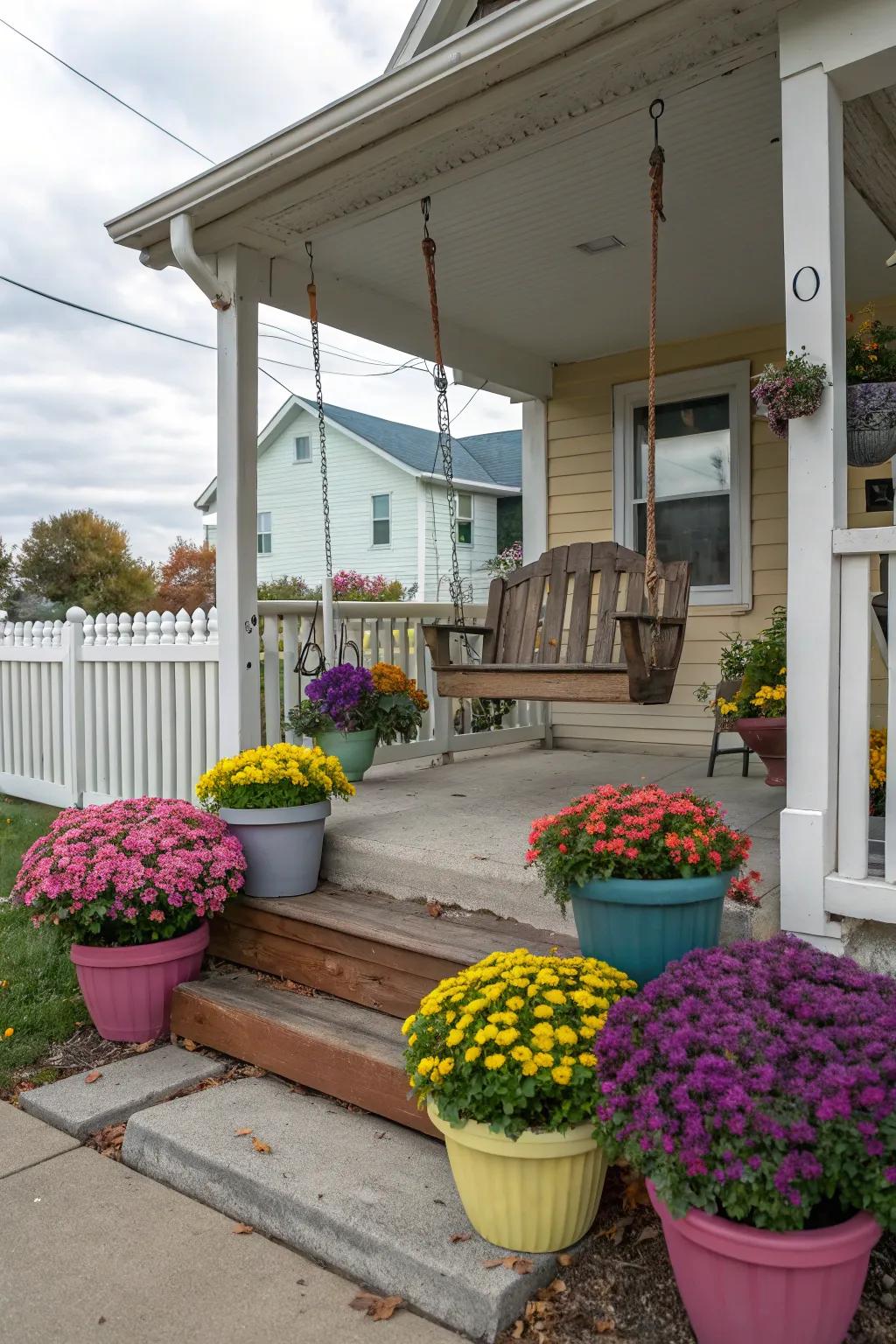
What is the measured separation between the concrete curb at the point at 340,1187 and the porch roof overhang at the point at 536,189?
2.71m

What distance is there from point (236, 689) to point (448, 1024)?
6.79 ft

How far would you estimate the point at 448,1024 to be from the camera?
181 cm

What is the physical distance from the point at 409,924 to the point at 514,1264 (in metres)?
1.07

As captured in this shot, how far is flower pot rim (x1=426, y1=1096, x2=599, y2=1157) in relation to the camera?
5.48 ft

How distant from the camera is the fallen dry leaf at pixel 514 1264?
5.52ft

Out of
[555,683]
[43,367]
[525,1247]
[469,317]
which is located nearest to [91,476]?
[43,367]

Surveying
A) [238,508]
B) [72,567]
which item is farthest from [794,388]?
[72,567]

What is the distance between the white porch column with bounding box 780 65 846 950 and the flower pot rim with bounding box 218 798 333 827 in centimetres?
142

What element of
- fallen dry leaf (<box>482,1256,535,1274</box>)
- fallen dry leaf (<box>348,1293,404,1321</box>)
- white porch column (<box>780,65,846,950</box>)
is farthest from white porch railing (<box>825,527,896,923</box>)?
fallen dry leaf (<box>348,1293,404,1321</box>)

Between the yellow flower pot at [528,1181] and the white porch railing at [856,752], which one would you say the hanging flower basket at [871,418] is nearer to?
the white porch railing at [856,752]

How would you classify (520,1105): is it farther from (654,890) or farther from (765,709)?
(765,709)

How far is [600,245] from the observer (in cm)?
384

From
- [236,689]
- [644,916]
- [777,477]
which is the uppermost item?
[777,477]

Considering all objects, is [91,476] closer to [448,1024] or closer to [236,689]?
[236,689]
